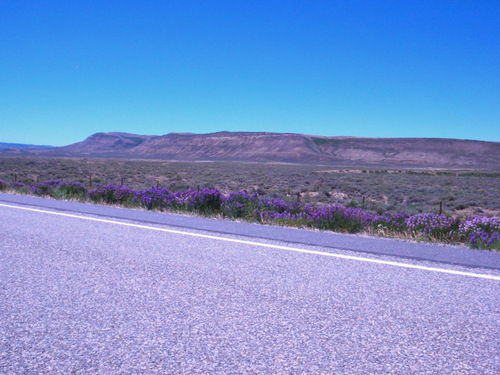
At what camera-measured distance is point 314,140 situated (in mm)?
193500

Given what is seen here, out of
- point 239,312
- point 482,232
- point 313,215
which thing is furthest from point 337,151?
point 239,312

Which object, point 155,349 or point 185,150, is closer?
point 155,349

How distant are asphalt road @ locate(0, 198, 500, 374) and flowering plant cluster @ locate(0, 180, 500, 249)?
3170mm

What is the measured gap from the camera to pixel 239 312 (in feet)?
13.3

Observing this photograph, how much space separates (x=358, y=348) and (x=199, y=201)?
10.0 m

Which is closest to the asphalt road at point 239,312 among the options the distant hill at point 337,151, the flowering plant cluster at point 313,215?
the flowering plant cluster at point 313,215

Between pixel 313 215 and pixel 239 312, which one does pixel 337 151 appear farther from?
pixel 239 312

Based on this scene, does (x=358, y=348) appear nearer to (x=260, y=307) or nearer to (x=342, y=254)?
(x=260, y=307)

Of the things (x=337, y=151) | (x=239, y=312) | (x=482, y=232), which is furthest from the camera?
(x=337, y=151)

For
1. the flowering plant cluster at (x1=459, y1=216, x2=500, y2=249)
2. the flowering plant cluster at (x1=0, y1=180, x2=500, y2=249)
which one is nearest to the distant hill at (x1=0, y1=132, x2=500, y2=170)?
the flowering plant cluster at (x1=0, y1=180, x2=500, y2=249)

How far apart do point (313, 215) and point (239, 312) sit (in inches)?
267

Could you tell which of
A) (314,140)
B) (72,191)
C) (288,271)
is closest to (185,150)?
Answer: (314,140)

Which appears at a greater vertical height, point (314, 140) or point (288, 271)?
point (314, 140)

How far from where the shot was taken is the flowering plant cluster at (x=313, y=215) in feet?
29.2
